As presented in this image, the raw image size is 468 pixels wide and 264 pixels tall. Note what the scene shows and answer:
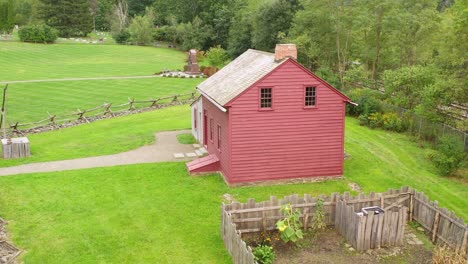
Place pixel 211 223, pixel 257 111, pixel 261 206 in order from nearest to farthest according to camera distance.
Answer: pixel 261 206 → pixel 211 223 → pixel 257 111

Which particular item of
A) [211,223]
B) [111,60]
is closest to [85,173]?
[211,223]

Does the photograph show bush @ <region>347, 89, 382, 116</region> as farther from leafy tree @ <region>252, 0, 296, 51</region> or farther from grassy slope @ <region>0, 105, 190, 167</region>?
leafy tree @ <region>252, 0, 296, 51</region>

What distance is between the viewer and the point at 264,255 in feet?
48.0

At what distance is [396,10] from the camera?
4466 centimetres

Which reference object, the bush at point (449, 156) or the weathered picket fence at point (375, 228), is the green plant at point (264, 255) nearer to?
the weathered picket fence at point (375, 228)

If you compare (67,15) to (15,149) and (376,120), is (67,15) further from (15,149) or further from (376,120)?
(376,120)

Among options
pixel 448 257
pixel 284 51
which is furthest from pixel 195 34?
pixel 448 257

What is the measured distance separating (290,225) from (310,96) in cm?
832

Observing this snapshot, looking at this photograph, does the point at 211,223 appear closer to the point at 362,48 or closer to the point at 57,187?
the point at 57,187

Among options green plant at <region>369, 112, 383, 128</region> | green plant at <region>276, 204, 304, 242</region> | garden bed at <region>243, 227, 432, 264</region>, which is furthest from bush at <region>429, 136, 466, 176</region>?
green plant at <region>276, 204, 304, 242</region>

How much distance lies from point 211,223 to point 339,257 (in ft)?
17.8

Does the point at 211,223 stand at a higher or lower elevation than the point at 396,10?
lower

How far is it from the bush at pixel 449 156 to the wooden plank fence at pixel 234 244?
14.9 metres

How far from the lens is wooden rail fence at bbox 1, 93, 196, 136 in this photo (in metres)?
36.2
